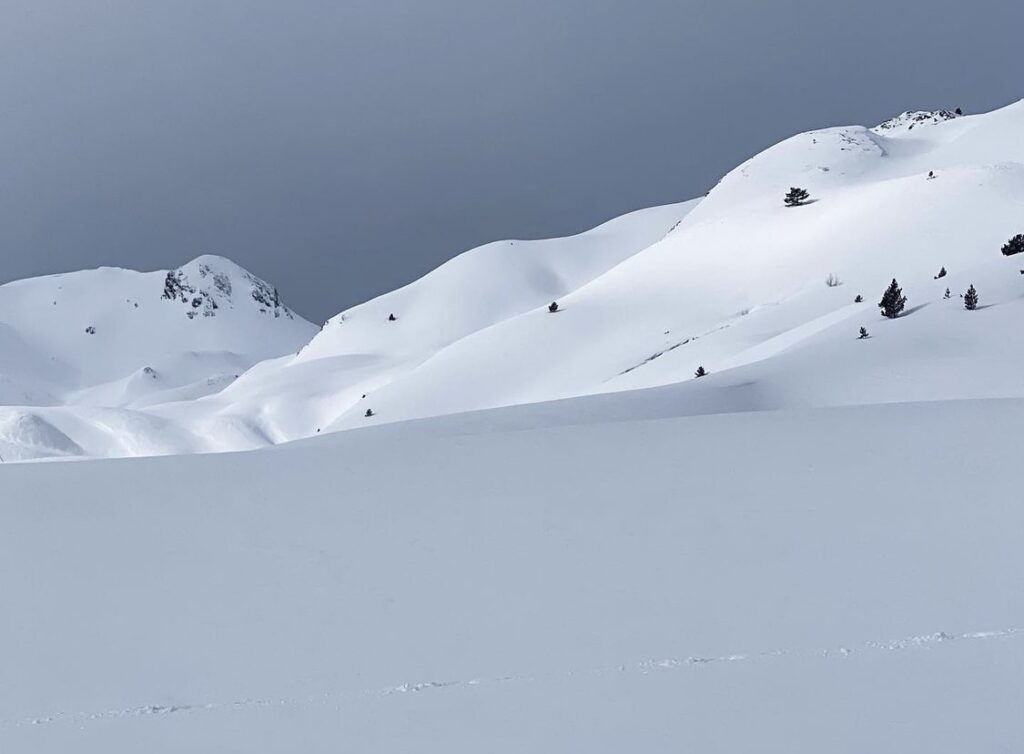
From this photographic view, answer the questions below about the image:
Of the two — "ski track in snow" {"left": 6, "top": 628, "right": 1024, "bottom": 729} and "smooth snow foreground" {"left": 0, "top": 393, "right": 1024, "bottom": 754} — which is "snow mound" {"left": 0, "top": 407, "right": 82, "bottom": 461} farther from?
"ski track in snow" {"left": 6, "top": 628, "right": 1024, "bottom": 729}

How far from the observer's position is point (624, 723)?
3.76 metres

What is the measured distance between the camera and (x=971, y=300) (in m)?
15.7

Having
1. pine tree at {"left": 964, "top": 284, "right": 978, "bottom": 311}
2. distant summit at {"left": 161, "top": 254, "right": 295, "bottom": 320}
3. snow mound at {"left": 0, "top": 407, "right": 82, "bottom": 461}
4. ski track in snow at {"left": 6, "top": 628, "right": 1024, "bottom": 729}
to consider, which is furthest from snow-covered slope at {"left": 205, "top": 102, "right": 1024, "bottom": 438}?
distant summit at {"left": 161, "top": 254, "right": 295, "bottom": 320}

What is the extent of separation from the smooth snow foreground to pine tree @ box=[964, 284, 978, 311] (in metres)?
8.42

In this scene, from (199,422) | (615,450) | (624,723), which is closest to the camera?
(624,723)

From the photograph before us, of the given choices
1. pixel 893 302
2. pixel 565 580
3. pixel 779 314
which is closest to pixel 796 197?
pixel 779 314

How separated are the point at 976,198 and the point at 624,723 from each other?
91.7 ft

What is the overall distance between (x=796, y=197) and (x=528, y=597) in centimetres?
3463

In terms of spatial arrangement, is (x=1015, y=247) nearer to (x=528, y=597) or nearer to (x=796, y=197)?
(x=796, y=197)

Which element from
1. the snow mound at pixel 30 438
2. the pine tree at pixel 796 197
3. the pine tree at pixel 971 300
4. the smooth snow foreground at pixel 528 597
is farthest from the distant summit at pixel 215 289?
the smooth snow foreground at pixel 528 597

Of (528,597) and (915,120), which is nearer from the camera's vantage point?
(528,597)

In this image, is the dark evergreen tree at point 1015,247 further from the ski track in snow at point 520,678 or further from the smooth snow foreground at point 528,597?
the ski track in snow at point 520,678

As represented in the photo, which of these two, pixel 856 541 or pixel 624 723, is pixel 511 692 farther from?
pixel 856 541

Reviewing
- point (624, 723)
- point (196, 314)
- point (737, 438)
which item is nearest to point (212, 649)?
point (624, 723)
